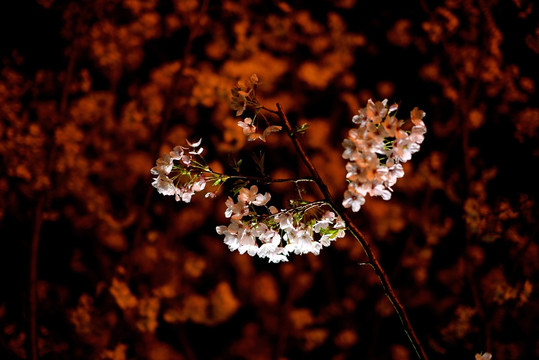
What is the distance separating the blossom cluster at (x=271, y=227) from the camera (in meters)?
2.40

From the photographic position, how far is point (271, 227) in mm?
2459

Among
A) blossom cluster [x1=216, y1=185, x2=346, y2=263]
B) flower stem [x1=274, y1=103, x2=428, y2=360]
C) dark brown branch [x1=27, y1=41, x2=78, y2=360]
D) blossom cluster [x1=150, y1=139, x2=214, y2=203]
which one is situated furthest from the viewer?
dark brown branch [x1=27, y1=41, x2=78, y2=360]

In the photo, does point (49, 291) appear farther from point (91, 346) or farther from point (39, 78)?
point (39, 78)

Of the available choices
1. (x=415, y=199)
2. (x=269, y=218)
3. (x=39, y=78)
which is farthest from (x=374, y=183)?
(x=415, y=199)

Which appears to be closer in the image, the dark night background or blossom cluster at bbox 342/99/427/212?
blossom cluster at bbox 342/99/427/212

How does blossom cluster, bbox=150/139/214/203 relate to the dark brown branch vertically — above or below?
below

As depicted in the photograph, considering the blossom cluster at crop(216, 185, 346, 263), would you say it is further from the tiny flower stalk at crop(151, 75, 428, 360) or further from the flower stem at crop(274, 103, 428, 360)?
the flower stem at crop(274, 103, 428, 360)

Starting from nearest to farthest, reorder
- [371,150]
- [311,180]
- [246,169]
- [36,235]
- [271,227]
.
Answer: [371,150] → [311,180] → [271,227] → [36,235] → [246,169]

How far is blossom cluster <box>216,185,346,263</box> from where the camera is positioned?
2400 millimetres

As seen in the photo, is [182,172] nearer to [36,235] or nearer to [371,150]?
[371,150]

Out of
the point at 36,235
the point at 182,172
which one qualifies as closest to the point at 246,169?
the point at 36,235

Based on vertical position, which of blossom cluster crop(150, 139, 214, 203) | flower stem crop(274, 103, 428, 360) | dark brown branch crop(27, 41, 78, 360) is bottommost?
flower stem crop(274, 103, 428, 360)

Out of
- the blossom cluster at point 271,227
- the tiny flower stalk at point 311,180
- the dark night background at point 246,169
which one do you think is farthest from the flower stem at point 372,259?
the dark night background at point 246,169

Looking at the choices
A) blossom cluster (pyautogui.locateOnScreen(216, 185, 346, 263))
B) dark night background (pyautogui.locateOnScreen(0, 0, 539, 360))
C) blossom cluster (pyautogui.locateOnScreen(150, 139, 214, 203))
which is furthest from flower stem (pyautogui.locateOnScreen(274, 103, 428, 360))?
dark night background (pyautogui.locateOnScreen(0, 0, 539, 360))
